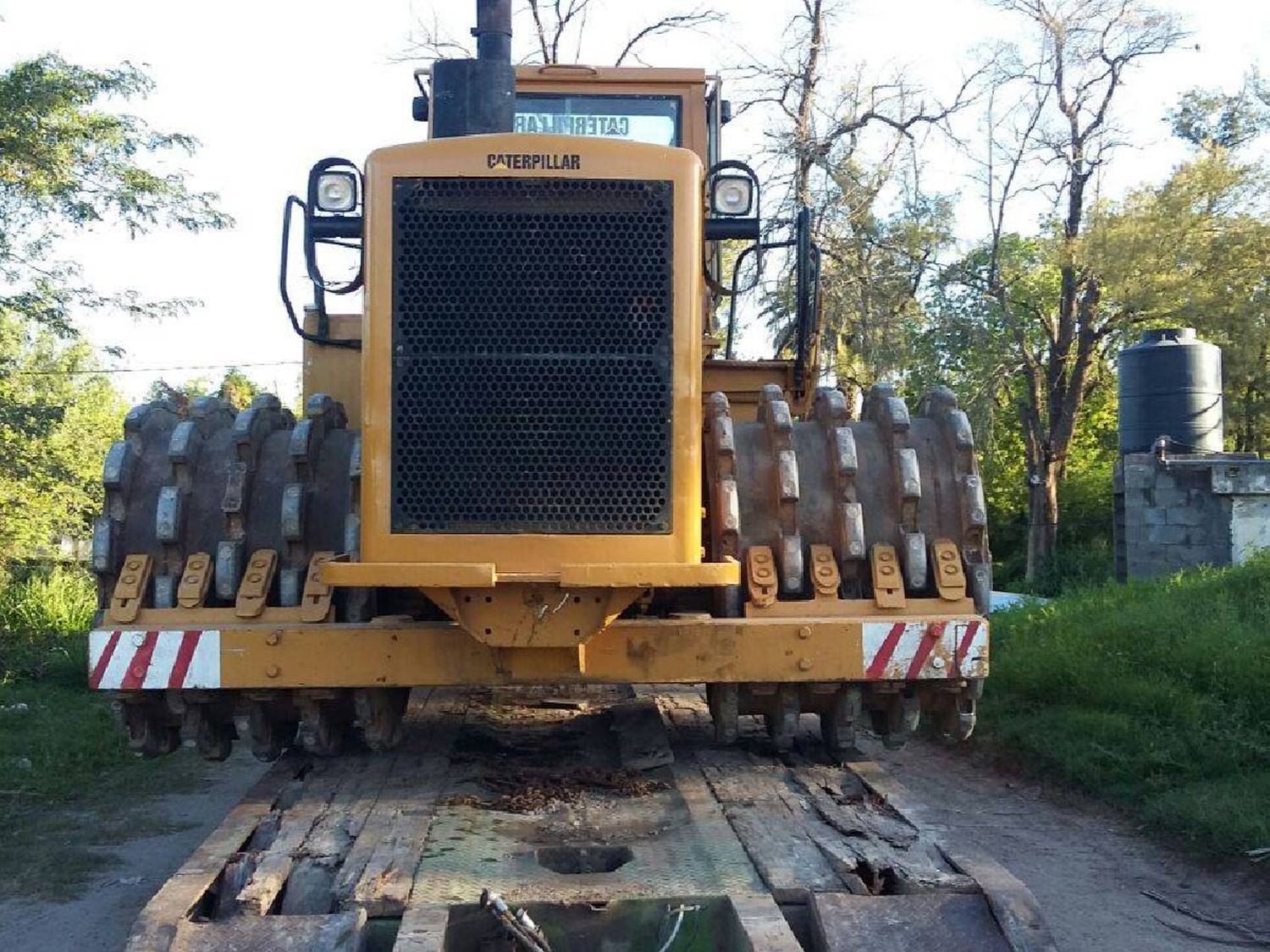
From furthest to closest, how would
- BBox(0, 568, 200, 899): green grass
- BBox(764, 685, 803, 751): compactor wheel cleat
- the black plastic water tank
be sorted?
the black plastic water tank
BBox(0, 568, 200, 899): green grass
BBox(764, 685, 803, 751): compactor wheel cleat

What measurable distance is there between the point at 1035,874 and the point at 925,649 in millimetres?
1681

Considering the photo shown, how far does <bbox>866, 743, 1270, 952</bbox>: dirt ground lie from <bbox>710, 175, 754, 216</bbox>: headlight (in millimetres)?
2216

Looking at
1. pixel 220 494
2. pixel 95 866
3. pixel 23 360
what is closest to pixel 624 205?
pixel 220 494

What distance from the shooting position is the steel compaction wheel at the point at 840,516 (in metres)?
4.48

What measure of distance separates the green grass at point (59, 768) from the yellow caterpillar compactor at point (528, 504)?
4.62 ft

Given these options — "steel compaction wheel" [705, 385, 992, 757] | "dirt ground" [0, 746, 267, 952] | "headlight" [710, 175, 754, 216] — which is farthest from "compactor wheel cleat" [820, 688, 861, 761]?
"dirt ground" [0, 746, 267, 952]

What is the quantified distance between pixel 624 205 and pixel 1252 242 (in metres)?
18.2

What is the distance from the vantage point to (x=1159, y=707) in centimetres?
730

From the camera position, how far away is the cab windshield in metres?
6.19

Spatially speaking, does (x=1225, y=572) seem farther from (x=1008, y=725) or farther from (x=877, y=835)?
(x=877, y=835)

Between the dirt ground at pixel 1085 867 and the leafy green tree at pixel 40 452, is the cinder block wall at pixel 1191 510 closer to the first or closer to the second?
the dirt ground at pixel 1085 867

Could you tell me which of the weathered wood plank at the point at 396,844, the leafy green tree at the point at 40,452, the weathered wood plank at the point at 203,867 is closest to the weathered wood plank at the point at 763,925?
the weathered wood plank at the point at 396,844

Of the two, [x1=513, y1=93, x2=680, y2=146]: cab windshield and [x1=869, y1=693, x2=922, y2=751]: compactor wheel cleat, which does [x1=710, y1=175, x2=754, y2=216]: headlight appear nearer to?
[x1=513, y1=93, x2=680, y2=146]: cab windshield

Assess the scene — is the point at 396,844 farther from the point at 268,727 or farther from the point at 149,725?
the point at 149,725
